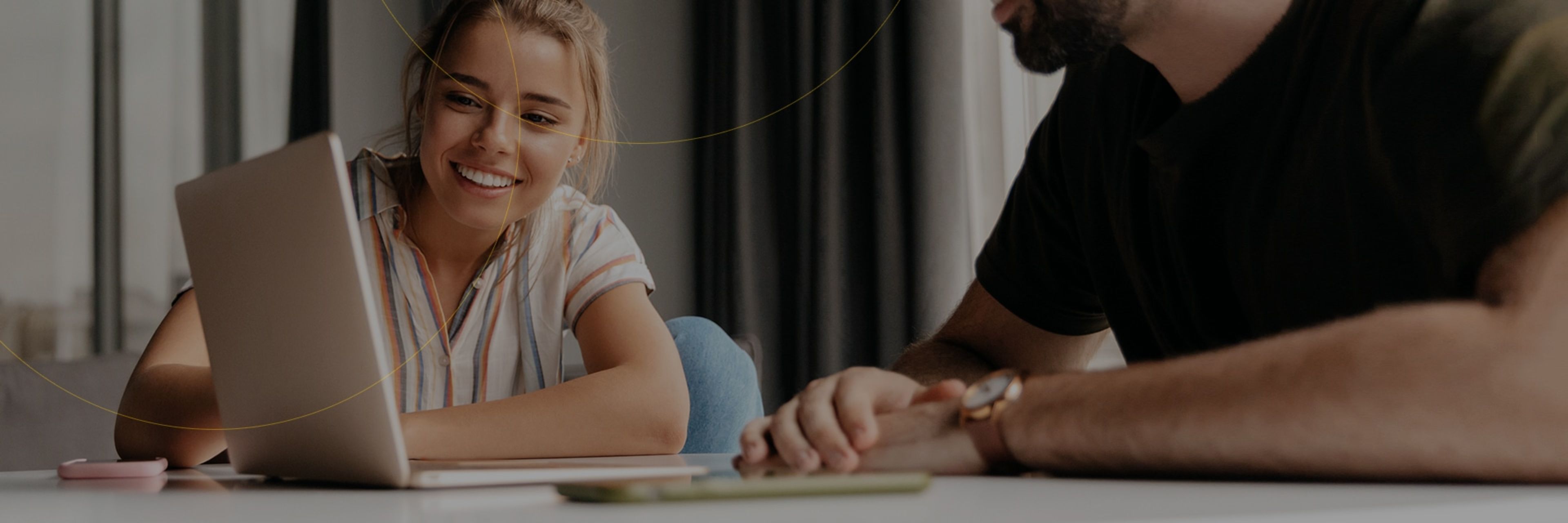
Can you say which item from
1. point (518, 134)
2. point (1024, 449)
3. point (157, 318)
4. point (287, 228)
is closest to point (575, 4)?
point (518, 134)

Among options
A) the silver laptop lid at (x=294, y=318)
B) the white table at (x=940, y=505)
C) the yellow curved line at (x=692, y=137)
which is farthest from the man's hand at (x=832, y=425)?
the yellow curved line at (x=692, y=137)

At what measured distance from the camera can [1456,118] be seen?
1.85ft

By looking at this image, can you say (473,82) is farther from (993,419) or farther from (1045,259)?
(993,419)

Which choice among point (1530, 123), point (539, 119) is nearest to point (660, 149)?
point (539, 119)

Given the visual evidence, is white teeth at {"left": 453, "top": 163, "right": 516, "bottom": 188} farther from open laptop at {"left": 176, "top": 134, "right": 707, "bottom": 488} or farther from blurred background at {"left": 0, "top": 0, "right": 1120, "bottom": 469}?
open laptop at {"left": 176, "top": 134, "right": 707, "bottom": 488}

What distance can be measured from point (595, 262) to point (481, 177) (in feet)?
0.57

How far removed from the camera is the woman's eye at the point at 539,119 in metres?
1.33

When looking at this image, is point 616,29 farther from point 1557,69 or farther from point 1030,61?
point 1557,69

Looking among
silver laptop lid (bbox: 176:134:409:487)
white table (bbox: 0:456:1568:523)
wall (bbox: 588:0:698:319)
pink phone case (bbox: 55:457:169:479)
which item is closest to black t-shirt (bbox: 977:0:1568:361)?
white table (bbox: 0:456:1568:523)

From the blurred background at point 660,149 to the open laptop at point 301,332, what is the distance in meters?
0.51

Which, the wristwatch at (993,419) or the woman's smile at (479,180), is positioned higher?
the woman's smile at (479,180)

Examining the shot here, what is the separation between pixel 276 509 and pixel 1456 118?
610mm

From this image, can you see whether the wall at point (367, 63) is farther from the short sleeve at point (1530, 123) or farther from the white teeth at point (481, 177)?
the short sleeve at point (1530, 123)

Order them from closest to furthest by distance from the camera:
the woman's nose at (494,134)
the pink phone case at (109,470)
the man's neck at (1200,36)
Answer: the pink phone case at (109,470), the man's neck at (1200,36), the woman's nose at (494,134)
